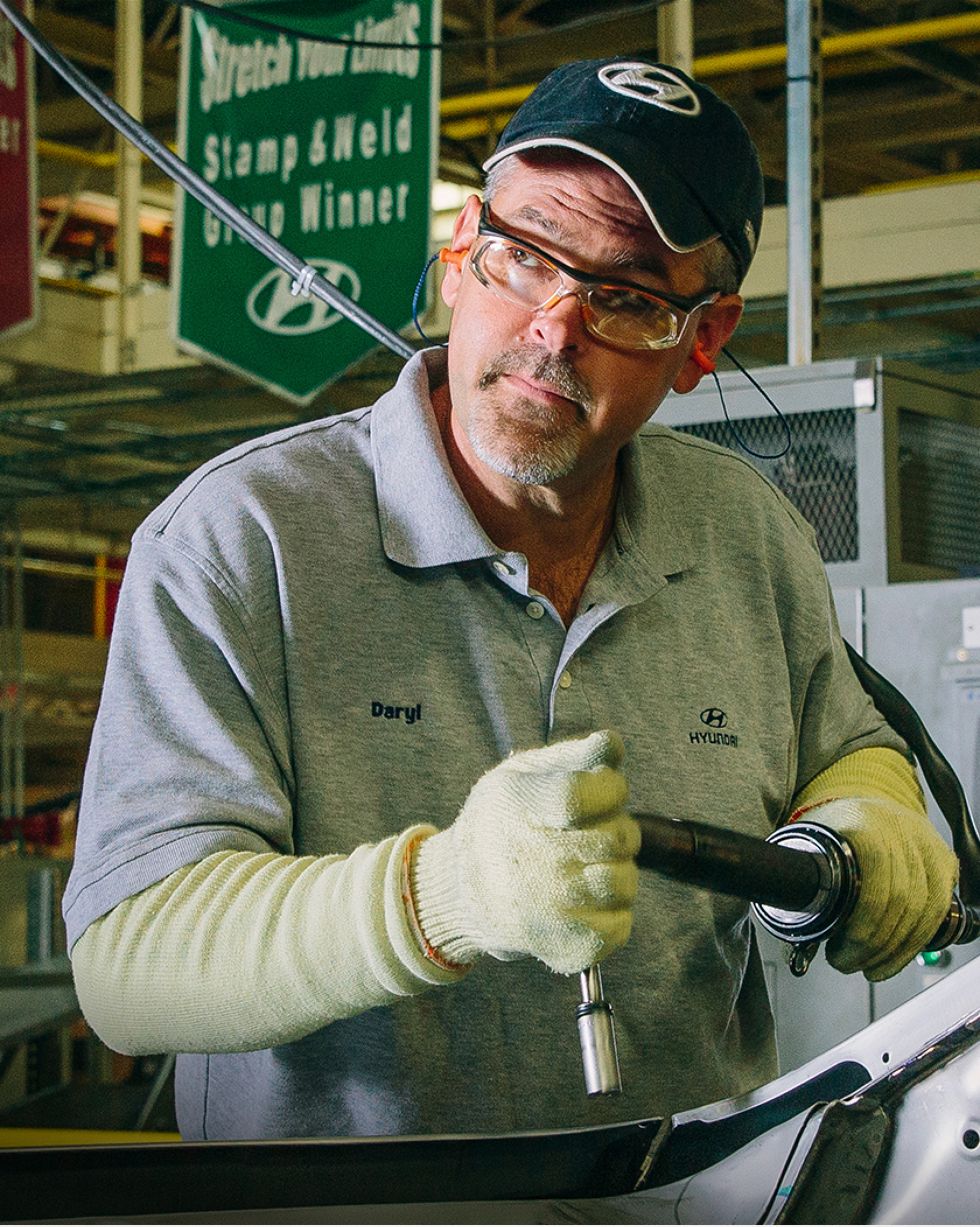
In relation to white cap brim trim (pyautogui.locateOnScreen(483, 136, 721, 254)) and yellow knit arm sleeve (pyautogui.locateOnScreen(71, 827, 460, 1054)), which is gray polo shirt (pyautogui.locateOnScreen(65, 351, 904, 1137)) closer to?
yellow knit arm sleeve (pyautogui.locateOnScreen(71, 827, 460, 1054))

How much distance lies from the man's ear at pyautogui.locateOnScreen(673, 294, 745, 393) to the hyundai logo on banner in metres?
2.35

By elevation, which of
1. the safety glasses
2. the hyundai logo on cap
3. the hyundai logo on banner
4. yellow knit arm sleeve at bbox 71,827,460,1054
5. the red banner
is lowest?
yellow knit arm sleeve at bbox 71,827,460,1054

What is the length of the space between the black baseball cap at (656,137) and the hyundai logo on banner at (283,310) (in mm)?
2465

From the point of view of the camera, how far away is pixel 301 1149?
1.11 meters

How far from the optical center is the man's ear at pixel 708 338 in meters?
1.80

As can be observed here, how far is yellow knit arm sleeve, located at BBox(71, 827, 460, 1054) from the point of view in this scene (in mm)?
1151

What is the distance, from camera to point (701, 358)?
1.83 m

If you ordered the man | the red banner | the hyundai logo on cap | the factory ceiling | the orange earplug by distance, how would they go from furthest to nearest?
the factory ceiling, the red banner, the orange earplug, the hyundai logo on cap, the man

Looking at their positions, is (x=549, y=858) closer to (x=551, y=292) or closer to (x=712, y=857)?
(x=712, y=857)

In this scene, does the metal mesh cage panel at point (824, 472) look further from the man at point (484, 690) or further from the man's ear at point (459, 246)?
the man's ear at point (459, 246)

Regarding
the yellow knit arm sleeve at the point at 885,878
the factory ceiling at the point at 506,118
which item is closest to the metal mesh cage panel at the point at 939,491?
the yellow knit arm sleeve at the point at 885,878

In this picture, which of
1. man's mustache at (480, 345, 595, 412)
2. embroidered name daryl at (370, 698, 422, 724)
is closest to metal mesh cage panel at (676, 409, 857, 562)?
man's mustache at (480, 345, 595, 412)

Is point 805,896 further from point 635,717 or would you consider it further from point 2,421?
point 2,421

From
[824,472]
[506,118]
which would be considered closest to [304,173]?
[824,472]
